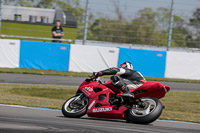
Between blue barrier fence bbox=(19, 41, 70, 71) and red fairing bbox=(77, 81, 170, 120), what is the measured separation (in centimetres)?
998

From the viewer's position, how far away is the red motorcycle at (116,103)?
7.12 metres

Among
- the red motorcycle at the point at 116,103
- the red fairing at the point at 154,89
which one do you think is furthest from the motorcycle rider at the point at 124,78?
the red fairing at the point at 154,89

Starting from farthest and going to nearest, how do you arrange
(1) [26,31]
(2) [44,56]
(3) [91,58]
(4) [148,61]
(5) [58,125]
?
(1) [26,31] < (4) [148,61] < (3) [91,58] < (2) [44,56] < (5) [58,125]

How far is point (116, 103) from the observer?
25.2ft

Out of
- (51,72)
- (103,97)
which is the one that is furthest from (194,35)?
(103,97)

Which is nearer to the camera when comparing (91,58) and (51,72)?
(51,72)

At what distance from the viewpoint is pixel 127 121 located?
7488 mm

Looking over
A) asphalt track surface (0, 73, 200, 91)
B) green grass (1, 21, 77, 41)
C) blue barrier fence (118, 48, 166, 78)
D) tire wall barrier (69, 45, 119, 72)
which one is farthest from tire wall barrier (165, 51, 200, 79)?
green grass (1, 21, 77, 41)

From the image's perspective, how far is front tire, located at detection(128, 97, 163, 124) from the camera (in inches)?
274

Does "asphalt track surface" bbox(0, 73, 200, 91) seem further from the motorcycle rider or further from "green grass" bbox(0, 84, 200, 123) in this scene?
the motorcycle rider

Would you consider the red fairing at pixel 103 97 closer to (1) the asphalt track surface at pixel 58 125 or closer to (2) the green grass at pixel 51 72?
(1) the asphalt track surface at pixel 58 125

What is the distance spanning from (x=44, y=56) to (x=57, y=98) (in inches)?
248

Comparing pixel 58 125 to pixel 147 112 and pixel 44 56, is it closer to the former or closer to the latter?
pixel 147 112

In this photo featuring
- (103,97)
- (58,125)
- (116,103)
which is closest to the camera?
(58,125)
